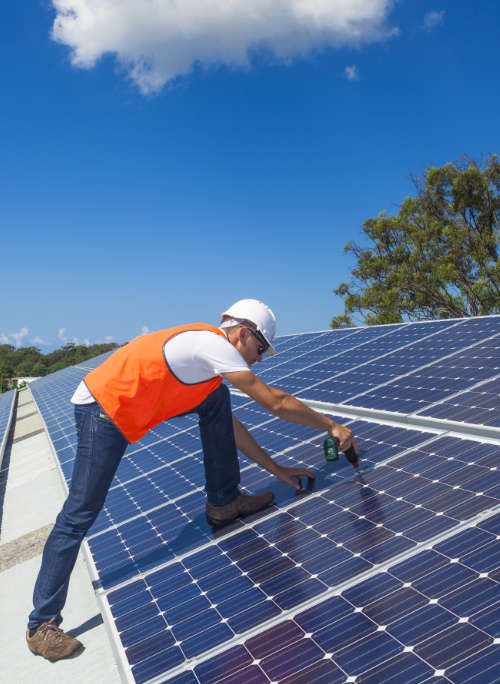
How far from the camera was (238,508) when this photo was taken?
5223 millimetres

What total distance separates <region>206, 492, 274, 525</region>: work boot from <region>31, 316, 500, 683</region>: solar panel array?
117mm

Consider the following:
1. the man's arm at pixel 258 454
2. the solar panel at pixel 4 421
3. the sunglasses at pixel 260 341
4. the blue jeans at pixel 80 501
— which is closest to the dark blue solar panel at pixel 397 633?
the blue jeans at pixel 80 501

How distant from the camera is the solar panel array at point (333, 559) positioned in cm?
306

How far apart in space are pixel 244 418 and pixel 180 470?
1.86 metres

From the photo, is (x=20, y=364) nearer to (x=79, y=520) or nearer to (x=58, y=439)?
(x=58, y=439)

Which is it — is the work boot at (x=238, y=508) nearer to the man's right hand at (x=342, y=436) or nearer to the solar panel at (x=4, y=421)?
the man's right hand at (x=342, y=436)

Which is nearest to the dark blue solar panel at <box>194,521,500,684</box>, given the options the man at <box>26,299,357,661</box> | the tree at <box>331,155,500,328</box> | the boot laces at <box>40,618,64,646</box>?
the man at <box>26,299,357,661</box>

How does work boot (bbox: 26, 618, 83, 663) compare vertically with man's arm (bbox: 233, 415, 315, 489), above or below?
below

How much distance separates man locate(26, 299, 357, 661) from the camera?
14.6ft

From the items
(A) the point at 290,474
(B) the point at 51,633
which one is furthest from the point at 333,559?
(B) the point at 51,633

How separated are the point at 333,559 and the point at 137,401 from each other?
1.85 m

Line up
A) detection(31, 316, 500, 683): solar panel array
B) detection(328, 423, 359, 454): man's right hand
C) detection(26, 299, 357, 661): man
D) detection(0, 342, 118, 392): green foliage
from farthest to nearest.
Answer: detection(0, 342, 118, 392): green foliage, detection(328, 423, 359, 454): man's right hand, detection(26, 299, 357, 661): man, detection(31, 316, 500, 683): solar panel array

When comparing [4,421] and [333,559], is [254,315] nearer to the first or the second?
[333,559]

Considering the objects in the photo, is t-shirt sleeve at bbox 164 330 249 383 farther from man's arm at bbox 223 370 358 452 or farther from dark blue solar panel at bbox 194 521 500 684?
dark blue solar panel at bbox 194 521 500 684
